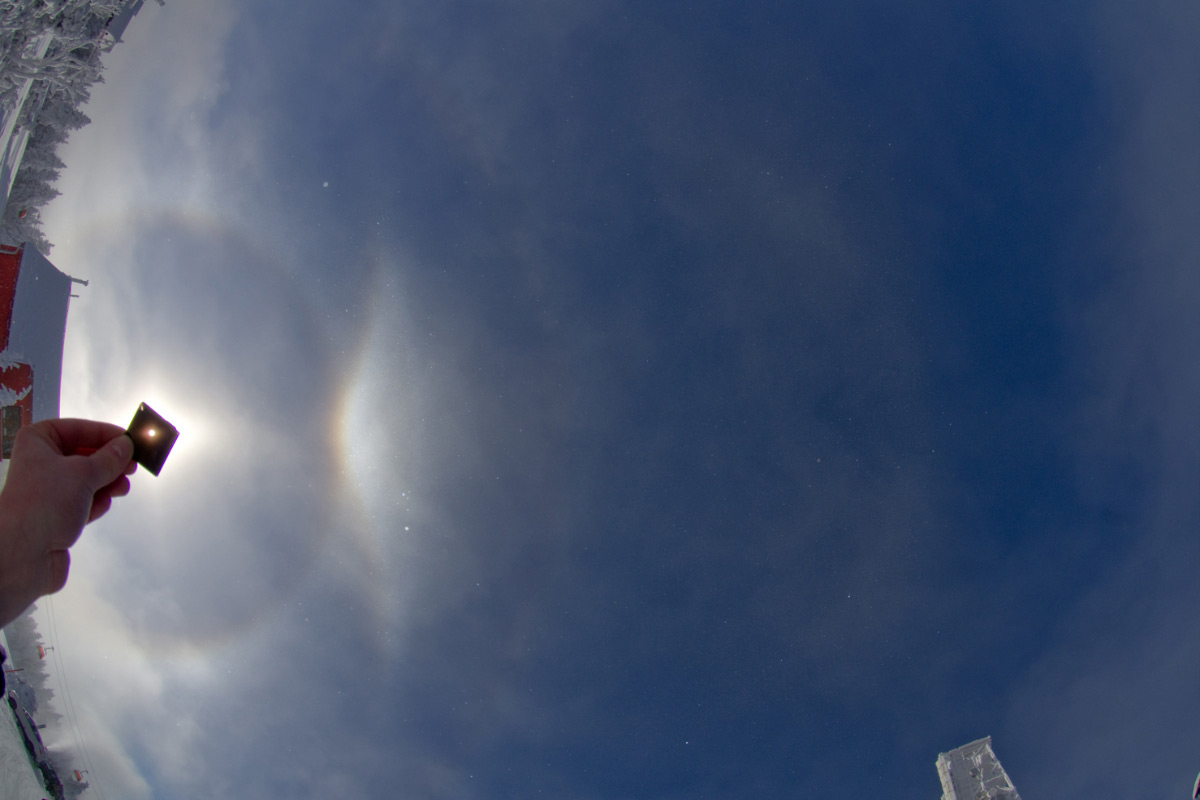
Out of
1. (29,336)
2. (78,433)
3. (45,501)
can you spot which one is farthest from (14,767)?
(45,501)

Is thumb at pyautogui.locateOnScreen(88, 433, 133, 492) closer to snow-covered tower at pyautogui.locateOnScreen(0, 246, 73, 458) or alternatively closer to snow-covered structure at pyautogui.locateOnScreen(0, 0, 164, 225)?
snow-covered tower at pyautogui.locateOnScreen(0, 246, 73, 458)

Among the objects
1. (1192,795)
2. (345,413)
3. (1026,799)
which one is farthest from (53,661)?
(1192,795)

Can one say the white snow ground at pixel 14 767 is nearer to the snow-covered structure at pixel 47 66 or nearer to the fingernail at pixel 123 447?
the snow-covered structure at pixel 47 66

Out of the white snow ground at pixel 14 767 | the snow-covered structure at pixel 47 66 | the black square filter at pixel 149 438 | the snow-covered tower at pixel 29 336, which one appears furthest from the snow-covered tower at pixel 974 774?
the snow-covered structure at pixel 47 66

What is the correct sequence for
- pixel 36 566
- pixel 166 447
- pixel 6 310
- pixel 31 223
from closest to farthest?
pixel 36 566, pixel 166 447, pixel 6 310, pixel 31 223

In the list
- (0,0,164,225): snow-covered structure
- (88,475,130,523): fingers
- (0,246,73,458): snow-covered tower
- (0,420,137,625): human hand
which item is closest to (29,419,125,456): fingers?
(0,420,137,625): human hand

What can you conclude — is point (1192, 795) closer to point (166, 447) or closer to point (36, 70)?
point (166, 447)
